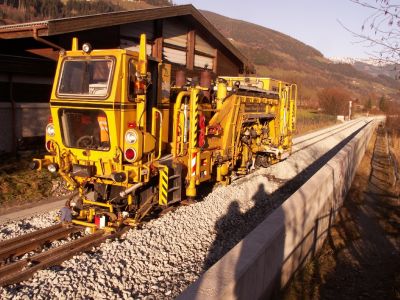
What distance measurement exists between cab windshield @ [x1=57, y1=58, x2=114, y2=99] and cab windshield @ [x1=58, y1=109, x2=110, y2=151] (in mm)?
346

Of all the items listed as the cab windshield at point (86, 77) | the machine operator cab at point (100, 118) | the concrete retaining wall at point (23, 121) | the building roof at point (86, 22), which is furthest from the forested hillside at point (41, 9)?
the machine operator cab at point (100, 118)

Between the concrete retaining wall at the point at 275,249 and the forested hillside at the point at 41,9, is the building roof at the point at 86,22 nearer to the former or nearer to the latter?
the concrete retaining wall at the point at 275,249

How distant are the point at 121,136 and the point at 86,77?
1295 millimetres

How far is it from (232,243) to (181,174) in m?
1.84

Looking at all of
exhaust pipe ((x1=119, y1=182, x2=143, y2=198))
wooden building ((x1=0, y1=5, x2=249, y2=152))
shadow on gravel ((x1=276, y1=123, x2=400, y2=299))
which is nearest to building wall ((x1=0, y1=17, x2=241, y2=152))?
wooden building ((x1=0, y1=5, x2=249, y2=152))

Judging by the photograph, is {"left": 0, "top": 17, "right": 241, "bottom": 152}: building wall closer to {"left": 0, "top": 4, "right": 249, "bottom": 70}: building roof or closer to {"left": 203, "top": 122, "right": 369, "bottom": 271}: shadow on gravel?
{"left": 0, "top": 4, "right": 249, "bottom": 70}: building roof

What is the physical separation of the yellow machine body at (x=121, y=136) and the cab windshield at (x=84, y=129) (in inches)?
0.7

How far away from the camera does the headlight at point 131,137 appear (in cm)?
673

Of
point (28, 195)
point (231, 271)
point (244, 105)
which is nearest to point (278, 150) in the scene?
point (244, 105)

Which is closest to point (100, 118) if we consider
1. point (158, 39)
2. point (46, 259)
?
point (46, 259)

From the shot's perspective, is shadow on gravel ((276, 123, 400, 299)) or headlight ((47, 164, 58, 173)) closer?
shadow on gravel ((276, 123, 400, 299))

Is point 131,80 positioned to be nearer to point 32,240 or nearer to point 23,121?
point 32,240

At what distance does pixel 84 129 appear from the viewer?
7391 mm

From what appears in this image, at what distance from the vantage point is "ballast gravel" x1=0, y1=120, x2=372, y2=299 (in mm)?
5059
